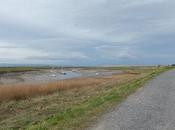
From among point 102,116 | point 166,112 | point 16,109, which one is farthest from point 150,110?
point 16,109

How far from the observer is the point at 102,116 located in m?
11.8

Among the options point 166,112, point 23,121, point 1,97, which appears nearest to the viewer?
point 166,112

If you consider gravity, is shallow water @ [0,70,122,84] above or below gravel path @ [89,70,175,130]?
below

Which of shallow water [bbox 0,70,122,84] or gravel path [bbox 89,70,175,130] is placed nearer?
gravel path [bbox 89,70,175,130]

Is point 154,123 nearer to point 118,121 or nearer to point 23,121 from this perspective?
point 118,121

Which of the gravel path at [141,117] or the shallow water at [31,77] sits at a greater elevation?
the gravel path at [141,117]

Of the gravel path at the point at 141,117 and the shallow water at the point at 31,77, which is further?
the shallow water at the point at 31,77

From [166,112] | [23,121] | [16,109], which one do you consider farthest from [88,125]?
[16,109]

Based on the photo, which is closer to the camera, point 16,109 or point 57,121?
point 57,121

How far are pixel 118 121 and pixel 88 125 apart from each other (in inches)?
39.6

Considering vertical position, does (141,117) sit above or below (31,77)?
above

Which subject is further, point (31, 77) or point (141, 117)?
point (31, 77)

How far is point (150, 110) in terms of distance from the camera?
12.9 metres

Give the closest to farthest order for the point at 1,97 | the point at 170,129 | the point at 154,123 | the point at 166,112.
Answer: the point at 170,129 < the point at 154,123 < the point at 166,112 < the point at 1,97
